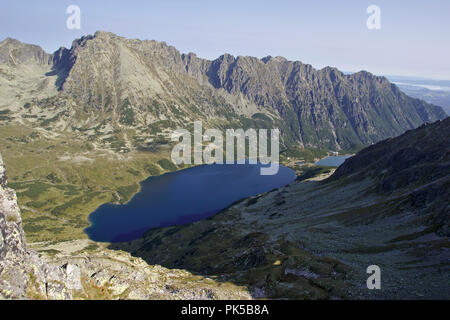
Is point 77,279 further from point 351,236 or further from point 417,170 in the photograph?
point 417,170

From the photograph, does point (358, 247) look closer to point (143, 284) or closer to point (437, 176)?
point (437, 176)

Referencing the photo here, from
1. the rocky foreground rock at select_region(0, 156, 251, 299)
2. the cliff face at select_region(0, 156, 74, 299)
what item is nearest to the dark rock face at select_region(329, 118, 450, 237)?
the rocky foreground rock at select_region(0, 156, 251, 299)

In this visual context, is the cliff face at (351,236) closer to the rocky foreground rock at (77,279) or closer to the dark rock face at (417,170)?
the dark rock face at (417,170)

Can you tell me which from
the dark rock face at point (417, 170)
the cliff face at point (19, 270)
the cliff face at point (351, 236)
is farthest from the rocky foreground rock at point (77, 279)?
the dark rock face at point (417, 170)

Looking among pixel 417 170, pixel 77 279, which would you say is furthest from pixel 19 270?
pixel 417 170

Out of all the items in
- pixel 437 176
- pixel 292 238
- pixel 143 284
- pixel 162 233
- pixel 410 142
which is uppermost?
pixel 410 142

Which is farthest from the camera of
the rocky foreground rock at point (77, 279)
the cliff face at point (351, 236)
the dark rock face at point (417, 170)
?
the dark rock face at point (417, 170)

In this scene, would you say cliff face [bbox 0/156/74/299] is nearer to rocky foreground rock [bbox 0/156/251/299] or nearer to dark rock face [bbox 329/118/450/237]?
rocky foreground rock [bbox 0/156/251/299]
